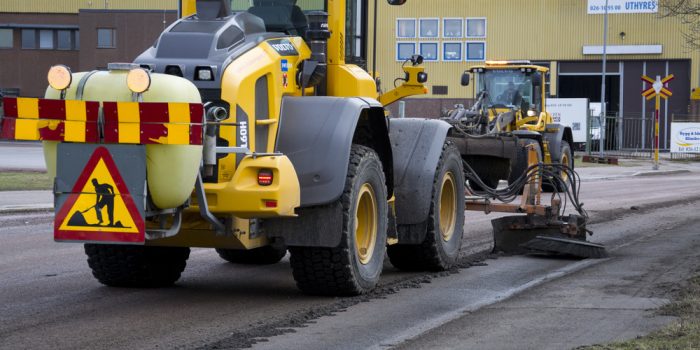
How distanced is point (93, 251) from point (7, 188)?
14760 mm

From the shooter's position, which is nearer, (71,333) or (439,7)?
(71,333)

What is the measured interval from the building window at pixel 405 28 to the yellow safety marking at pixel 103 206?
2171 inches

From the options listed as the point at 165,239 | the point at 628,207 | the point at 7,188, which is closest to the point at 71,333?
the point at 165,239

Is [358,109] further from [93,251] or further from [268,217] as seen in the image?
[93,251]

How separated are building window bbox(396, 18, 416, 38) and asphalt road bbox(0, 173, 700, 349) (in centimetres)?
4875

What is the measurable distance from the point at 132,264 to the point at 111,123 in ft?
8.35

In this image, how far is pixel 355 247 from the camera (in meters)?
9.77

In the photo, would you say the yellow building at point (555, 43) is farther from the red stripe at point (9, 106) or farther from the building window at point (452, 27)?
the red stripe at point (9, 106)

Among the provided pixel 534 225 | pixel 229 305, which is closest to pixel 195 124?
pixel 229 305

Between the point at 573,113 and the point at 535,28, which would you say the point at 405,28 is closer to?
the point at 535,28

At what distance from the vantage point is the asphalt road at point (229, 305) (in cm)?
A: 801

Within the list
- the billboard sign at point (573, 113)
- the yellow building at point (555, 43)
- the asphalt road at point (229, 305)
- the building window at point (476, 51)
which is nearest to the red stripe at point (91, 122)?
the asphalt road at point (229, 305)

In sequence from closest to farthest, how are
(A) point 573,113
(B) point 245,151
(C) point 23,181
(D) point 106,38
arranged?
(B) point 245,151 → (C) point 23,181 → (A) point 573,113 → (D) point 106,38

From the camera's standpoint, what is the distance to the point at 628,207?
71.7ft
